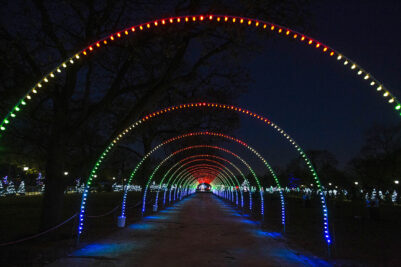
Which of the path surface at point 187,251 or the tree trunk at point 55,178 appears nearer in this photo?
the path surface at point 187,251

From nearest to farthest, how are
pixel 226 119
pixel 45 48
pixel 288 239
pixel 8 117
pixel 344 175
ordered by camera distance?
pixel 8 117 → pixel 45 48 → pixel 288 239 → pixel 226 119 → pixel 344 175

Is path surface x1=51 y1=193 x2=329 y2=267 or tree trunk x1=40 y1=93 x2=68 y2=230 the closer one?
path surface x1=51 y1=193 x2=329 y2=267

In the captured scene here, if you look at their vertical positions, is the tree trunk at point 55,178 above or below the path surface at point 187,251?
above

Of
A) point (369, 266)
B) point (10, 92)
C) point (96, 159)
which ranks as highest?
point (10, 92)

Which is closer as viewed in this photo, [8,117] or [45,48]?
[8,117]

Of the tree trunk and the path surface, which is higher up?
the tree trunk

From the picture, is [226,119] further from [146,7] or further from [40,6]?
[40,6]

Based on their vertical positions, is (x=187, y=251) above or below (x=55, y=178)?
below

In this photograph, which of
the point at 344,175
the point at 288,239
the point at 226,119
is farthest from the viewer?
the point at 344,175

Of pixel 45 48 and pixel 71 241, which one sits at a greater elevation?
pixel 45 48

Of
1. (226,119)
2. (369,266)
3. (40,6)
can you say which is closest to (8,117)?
(40,6)

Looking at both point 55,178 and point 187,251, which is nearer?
point 187,251

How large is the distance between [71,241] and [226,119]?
15273mm

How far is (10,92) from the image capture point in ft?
35.1
